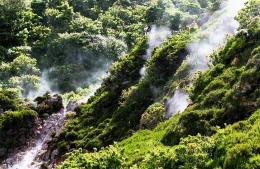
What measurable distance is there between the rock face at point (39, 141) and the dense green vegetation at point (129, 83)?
0.87 feet

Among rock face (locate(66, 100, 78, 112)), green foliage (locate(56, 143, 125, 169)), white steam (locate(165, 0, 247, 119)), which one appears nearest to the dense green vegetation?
green foliage (locate(56, 143, 125, 169))

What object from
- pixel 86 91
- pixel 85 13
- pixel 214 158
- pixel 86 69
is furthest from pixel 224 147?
pixel 85 13

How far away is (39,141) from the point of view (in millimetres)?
33781

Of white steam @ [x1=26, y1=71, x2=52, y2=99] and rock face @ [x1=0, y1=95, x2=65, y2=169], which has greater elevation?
white steam @ [x1=26, y1=71, x2=52, y2=99]

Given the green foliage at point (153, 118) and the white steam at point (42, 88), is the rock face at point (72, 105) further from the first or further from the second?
the green foliage at point (153, 118)

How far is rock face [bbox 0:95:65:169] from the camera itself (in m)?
30.0

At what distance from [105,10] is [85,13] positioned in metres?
3.87

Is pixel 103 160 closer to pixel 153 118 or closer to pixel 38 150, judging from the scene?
pixel 153 118

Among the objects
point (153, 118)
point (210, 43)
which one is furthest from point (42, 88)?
point (153, 118)

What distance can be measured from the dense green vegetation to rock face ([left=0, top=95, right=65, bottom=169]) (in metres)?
0.27

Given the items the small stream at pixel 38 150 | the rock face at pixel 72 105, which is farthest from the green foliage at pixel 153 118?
the rock face at pixel 72 105

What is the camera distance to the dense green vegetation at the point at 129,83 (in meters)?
11.9

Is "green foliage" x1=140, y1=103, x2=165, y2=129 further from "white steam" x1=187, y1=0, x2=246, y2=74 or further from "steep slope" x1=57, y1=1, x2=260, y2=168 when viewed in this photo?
"white steam" x1=187, y1=0, x2=246, y2=74

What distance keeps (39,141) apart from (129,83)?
11.3 meters
